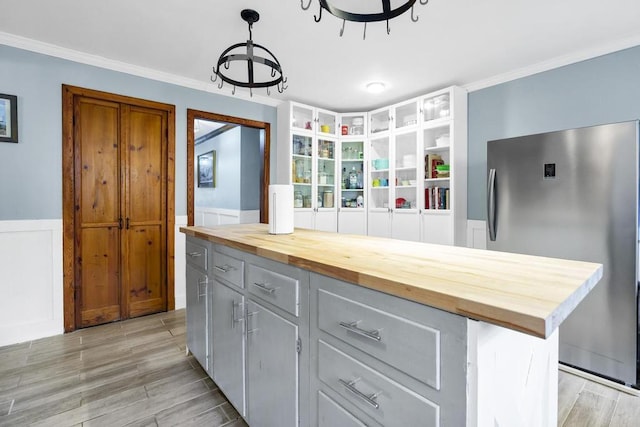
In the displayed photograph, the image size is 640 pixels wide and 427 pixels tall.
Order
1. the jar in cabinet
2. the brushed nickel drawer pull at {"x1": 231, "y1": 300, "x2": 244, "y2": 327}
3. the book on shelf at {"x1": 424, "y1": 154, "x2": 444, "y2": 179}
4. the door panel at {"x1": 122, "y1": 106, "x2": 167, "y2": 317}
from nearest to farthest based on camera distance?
the brushed nickel drawer pull at {"x1": 231, "y1": 300, "x2": 244, "y2": 327} → the door panel at {"x1": 122, "y1": 106, "x2": 167, "y2": 317} → the book on shelf at {"x1": 424, "y1": 154, "x2": 444, "y2": 179} → the jar in cabinet

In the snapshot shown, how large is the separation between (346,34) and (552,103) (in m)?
2.00

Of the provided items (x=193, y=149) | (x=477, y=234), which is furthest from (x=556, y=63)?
(x=193, y=149)

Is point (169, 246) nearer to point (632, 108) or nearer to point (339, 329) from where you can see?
point (339, 329)

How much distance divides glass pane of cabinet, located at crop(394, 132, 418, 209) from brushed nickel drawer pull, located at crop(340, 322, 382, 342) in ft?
10.2

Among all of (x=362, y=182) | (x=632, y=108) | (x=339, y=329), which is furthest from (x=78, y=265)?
(x=632, y=108)

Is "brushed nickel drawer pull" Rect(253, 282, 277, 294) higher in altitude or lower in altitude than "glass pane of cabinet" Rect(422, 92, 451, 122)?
lower

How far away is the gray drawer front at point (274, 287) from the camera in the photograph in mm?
1219

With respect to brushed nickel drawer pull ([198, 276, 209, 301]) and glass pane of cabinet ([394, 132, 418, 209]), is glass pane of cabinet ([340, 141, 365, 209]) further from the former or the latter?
brushed nickel drawer pull ([198, 276, 209, 301])

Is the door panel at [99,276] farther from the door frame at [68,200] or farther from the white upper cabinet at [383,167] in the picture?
the white upper cabinet at [383,167]

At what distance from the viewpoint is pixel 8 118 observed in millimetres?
2572

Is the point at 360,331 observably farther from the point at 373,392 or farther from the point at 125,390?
the point at 125,390

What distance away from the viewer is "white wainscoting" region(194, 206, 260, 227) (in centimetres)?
495

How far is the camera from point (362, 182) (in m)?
4.47

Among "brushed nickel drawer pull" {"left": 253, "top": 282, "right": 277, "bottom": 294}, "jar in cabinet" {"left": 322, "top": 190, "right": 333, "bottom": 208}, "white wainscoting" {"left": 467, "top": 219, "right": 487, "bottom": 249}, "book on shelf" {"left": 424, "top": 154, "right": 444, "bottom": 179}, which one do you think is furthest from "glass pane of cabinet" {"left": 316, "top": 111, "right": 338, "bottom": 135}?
"brushed nickel drawer pull" {"left": 253, "top": 282, "right": 277, "bottom": 294}
